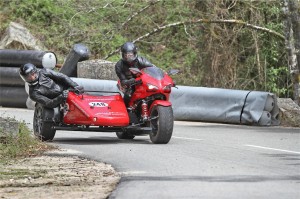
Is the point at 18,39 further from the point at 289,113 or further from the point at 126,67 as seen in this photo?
the point at 126,67

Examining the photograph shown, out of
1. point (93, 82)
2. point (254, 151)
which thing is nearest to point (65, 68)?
point (93, 82)

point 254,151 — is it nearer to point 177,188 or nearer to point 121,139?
point 121,139

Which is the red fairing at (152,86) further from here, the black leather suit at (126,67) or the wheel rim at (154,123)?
the black leather suit at (126,67)

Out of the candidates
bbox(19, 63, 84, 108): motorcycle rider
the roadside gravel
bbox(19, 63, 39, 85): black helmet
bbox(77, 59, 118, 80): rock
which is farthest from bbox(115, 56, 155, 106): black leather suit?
bbox(77, 59, 118, 80): rock

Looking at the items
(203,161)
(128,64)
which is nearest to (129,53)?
(128,64)

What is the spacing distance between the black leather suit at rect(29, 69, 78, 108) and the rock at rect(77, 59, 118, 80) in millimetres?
9189

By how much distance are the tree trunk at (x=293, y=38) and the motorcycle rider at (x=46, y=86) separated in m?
8.00

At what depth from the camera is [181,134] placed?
61.0 feet

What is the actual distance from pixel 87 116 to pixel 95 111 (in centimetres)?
Answer: 15

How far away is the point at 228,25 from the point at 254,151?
13967 millimetres

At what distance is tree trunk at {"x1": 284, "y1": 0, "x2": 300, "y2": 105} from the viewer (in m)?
23.1

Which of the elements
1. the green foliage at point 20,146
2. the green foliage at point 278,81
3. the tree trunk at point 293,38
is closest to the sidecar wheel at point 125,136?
the green foliage at point 20,146

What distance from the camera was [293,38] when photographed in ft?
81.0

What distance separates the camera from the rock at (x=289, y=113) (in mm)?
22281
